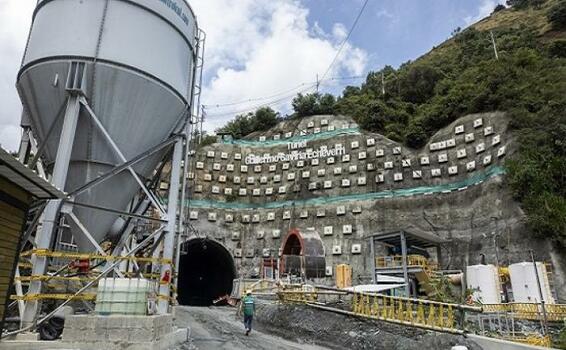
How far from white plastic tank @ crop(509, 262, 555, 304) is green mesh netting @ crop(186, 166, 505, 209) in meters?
8.06

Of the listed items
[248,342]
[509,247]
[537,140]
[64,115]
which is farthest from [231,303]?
[537,140]

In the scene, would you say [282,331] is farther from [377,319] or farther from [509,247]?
[509,247]

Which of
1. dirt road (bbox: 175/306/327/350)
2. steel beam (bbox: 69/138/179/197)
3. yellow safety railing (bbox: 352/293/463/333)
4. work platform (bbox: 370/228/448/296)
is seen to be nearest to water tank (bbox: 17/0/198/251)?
steel beam (bbox: 69/138/179/197)

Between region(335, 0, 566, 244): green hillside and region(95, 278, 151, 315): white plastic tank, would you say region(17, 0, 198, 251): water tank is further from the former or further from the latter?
region(335, 0, 566, 244): green hillside

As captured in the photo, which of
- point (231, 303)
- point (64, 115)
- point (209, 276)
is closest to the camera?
point (64, 115)

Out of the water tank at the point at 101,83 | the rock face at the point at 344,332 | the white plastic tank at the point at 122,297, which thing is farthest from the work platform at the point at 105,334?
the rock face at the point at 344,332

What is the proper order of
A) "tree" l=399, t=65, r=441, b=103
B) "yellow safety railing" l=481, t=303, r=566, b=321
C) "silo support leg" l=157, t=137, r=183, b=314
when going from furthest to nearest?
"tree" l=399, t=65, r=441, b=103
"yellow safety railing" l=481, t=303, r=566, b=321
"silo support leg" l=157, t=137, r=183, b=314

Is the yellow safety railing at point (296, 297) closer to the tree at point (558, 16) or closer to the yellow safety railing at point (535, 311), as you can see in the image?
the yellow safety railing at point (535, 311)

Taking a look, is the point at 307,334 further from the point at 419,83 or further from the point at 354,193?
the point at 419,83

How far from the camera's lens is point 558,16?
143ft

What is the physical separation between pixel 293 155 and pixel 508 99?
19.2 meters

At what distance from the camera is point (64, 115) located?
10617 millimetres

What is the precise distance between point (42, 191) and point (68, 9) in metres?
5.84

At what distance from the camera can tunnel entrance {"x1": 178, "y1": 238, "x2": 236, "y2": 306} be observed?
35.8 meters
